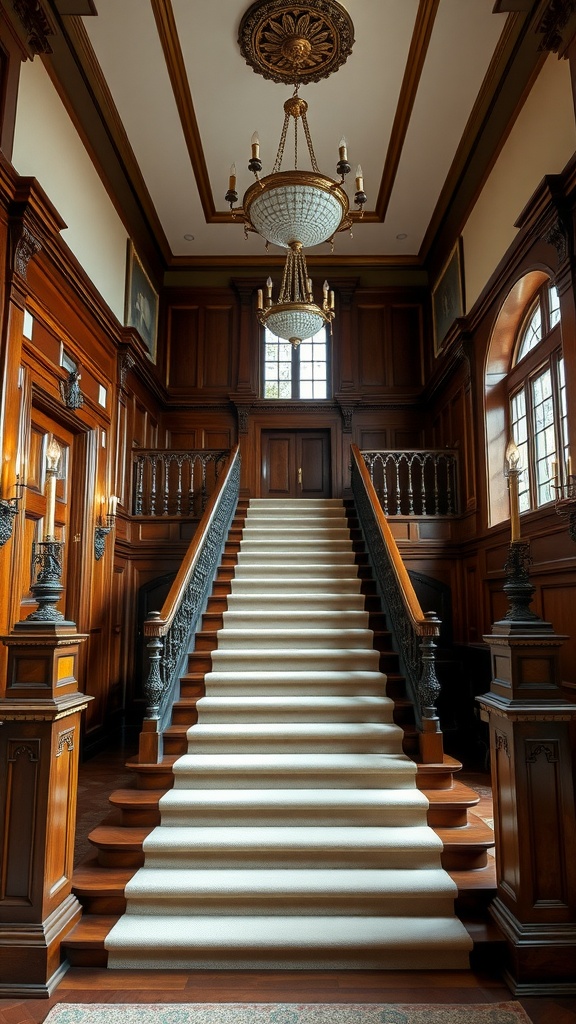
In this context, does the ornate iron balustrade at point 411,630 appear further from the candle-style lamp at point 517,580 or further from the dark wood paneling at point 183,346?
the dark wood paneling at point 183,346

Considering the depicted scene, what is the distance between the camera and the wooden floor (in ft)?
8.61

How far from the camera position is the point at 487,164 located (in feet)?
23.4

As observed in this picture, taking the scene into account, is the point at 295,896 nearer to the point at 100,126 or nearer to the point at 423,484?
the point at 423,484

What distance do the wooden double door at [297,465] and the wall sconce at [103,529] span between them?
3215mm

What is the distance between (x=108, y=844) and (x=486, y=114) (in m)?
7.32

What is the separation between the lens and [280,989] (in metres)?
2.76

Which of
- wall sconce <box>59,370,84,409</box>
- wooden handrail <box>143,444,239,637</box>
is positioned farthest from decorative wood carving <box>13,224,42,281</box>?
wooden handrail <box>143,444,239,637</box>

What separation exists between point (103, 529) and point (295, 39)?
4.80 meters

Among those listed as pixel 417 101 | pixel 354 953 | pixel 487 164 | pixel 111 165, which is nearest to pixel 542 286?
pixel 487 164

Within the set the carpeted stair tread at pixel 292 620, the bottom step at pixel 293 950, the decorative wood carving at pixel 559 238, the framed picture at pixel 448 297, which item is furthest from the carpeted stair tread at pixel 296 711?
the framed picture at pixel 448 297

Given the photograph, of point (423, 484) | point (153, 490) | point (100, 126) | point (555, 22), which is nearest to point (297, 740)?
point (423, 484)

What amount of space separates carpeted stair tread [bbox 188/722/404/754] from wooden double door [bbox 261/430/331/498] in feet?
19.2

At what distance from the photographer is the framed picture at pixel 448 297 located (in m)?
8.17

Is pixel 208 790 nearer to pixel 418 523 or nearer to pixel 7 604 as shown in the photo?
pixel 7 604
